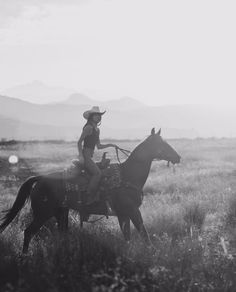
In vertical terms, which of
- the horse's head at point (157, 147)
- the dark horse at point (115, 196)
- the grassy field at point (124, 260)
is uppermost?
the horse's head at point (157, 147)

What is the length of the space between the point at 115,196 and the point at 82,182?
2.40 feet

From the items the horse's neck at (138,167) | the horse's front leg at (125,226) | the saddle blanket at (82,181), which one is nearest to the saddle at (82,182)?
the saddle blanket at (82,181)

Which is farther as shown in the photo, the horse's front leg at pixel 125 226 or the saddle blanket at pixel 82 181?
the saddle blanket at pixel 82 181

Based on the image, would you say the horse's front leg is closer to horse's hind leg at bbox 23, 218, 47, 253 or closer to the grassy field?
the grassy field

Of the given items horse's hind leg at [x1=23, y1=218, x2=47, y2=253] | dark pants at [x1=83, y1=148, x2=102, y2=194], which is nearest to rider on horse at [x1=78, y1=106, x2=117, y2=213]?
dark pants at [x1=83, y1=148, x2=102, y2=194]

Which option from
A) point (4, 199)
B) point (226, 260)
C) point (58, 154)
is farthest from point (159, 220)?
point (58, 154)

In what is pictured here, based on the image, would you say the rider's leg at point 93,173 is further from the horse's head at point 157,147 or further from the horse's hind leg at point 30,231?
the horse's head at point 157,147

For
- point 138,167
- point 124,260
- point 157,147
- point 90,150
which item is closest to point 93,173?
point 90,150

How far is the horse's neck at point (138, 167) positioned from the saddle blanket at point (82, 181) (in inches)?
12.4

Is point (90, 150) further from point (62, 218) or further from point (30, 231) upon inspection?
point (30, 231)

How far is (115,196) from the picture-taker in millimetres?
8859

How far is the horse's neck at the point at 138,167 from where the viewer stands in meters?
9.10

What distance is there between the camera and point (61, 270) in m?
5.97

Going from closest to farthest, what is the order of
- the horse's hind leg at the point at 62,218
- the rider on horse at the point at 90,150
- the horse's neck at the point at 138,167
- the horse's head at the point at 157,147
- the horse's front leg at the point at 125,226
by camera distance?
the horse's front leg at the point at 125,226, the rider on horse at the point at 90,150, the horse's hind leg at the point at 62,218, the horse's neck at the point at 138,167, the horse's head at the point at 157,147
